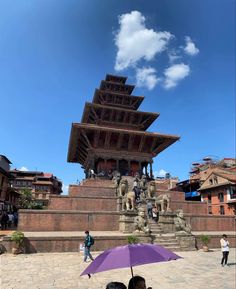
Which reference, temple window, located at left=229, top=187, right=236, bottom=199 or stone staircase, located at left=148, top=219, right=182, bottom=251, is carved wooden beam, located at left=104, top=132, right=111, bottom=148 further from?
temple window, located at left=229, top=187, right=236, bottom=199

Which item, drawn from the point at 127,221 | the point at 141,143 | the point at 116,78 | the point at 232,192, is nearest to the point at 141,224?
the point at 127,221

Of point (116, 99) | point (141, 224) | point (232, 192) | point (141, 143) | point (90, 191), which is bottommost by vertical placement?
point (141, 224)

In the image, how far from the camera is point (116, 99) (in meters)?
35.6

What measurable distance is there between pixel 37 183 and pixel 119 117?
55.3 m

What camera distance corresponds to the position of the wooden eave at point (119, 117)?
31.9 metres

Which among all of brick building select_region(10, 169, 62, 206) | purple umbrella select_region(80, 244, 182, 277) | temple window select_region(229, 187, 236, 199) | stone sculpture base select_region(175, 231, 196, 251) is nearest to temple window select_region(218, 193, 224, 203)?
temple window select_region(229, 187, 236, 199)

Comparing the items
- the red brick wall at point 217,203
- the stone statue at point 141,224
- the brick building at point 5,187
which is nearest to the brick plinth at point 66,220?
the stone statue at point 141,224

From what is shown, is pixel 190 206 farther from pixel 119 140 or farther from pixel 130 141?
pixel 119 140

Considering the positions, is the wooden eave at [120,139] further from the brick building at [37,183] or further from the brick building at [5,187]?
the brick building at [37,183]

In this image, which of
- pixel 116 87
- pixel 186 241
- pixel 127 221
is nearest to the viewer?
pixel 186 241

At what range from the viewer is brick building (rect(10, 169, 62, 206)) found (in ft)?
264

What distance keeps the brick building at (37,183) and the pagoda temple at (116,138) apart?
50173 mm

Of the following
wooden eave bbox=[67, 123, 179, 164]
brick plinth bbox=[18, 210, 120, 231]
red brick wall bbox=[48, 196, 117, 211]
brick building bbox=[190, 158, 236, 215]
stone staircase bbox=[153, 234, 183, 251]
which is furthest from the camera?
brick building bbox=[190, 158, 236, 215]

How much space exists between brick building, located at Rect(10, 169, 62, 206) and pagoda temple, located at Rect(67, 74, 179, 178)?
50.2 meters
